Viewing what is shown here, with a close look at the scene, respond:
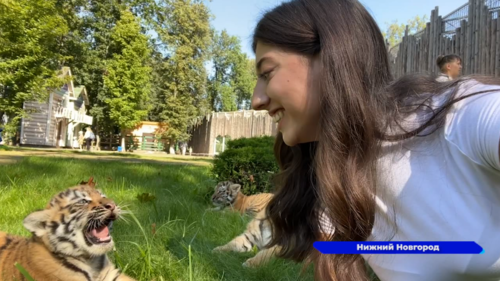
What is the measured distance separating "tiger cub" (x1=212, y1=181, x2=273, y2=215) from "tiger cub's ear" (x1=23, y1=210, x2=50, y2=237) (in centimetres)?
317

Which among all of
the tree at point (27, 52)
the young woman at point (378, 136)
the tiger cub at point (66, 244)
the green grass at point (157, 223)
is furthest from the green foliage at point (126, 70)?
the young woman at point (378, 136)

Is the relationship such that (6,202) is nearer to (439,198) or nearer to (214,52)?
(439,198)

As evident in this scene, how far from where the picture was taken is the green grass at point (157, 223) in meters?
2.62

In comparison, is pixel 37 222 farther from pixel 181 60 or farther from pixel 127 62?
pixel 181 60

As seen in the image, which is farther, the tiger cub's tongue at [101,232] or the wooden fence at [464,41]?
the wooden fence at [464,41]

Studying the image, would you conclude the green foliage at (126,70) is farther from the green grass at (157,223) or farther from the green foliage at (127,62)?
the green grass at (157,223)

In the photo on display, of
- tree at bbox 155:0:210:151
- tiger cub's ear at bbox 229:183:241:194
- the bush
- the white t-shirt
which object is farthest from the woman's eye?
tree at bbox 155:0:210:151

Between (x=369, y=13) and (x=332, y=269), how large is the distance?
977 mm

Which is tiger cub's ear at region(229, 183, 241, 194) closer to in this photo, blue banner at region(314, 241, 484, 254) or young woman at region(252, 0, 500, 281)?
young woman at region(252, 0, 500, 281)

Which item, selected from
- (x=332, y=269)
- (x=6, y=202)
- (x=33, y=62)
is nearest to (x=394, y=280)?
(x=332, y=269)

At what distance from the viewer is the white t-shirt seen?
1.12m

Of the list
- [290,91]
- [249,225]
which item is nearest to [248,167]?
[249,225]

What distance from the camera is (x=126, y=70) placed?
1083 inches

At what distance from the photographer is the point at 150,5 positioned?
31406 mm
